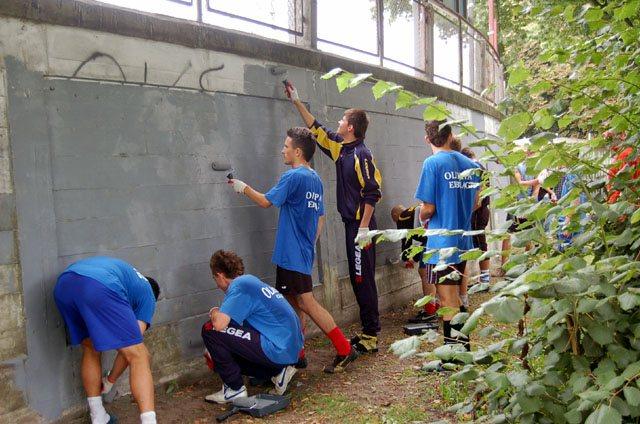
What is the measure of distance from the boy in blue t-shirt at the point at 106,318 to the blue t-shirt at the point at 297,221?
1374 millimetres

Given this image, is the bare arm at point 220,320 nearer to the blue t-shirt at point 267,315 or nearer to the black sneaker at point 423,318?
the blue t-shirt at point 267,315

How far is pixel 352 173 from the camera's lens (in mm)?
5777

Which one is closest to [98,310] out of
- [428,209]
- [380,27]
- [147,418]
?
[147,418]

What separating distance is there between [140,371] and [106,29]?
87.0 inches

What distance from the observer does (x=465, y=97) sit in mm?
10094

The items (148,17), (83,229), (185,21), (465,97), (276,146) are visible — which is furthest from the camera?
(465,97)

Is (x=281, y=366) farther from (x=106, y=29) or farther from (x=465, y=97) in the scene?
(x=465, y=97)

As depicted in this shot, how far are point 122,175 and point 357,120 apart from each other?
226 centimetres

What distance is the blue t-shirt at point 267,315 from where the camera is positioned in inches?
173

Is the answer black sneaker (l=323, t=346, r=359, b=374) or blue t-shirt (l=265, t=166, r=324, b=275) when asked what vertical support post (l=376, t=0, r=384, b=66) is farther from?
black sneaker (l=323, t=346, r=359, b=374)

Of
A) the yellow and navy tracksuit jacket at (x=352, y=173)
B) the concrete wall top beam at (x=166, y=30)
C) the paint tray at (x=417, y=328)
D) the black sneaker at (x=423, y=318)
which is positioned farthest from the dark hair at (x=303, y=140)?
the black sneaker at (x=423, y=318)

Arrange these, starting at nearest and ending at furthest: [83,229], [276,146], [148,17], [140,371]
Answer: [140,371], [83,229], [148,17], [276,146]

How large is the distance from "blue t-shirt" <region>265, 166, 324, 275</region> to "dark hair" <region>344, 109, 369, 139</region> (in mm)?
741

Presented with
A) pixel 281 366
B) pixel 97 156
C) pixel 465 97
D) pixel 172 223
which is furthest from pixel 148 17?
pixel 465 97
